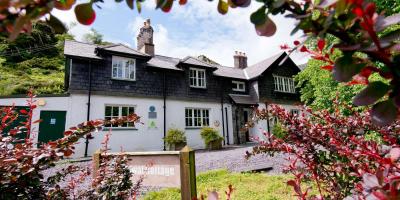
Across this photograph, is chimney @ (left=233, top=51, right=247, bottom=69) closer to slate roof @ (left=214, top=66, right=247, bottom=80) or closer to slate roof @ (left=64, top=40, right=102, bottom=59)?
slate roof @ (left=214, top=66, right=247, bottom=80)

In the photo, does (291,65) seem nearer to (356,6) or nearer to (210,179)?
(210,179)

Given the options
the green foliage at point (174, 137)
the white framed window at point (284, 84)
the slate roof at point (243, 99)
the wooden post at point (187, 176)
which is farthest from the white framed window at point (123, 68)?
the wooden post at point (187, 176)

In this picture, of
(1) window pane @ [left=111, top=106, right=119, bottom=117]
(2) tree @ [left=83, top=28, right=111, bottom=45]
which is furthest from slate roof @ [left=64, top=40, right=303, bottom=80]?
(2) tree @ [left=83, top=28, right=111, bottom=45]

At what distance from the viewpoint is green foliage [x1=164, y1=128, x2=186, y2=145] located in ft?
A: 48.9

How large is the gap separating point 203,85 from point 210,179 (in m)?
11.7

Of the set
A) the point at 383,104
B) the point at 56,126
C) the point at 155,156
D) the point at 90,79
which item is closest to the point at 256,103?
the point at 90,79

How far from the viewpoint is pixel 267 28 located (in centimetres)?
63

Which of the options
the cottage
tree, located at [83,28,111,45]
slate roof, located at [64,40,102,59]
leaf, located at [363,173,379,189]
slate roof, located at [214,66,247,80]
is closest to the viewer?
leaf, located at [363,173,379,189]

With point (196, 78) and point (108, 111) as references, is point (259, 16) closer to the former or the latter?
point (108, 111)

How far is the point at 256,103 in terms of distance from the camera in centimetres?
2008

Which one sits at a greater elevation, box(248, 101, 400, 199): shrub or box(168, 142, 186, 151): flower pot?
box(248, 101, 400, 199): shrub

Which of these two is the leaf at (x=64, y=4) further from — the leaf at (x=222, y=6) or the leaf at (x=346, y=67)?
the leaf at (x=346, y=67)

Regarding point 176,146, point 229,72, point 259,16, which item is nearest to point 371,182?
point 259,16

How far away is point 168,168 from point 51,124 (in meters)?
12.2
